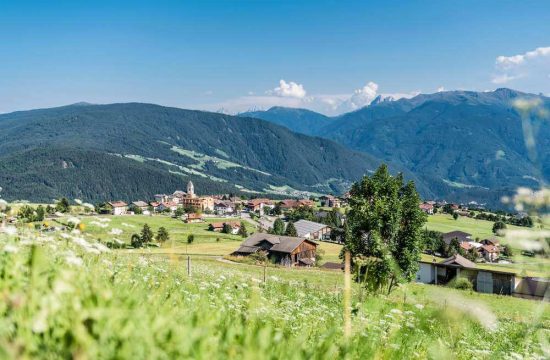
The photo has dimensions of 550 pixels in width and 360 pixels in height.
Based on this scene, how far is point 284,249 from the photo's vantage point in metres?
99.4

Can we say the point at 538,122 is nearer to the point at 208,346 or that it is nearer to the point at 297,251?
the point at 208,346

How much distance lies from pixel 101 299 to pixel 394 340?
269 cm

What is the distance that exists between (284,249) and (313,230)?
61.9 m

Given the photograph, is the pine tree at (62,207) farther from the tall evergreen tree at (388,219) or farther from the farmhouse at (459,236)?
the farmhouse at (459,236)

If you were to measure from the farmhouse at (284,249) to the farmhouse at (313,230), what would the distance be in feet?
170

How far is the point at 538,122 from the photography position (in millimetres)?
3377

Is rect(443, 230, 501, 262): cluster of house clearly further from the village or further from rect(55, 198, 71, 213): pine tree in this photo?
rect(55, 198, 71, 213): pine tree

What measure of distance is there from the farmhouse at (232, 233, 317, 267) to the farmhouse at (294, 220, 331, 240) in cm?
5191

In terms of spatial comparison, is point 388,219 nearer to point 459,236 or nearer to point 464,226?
point 459,236

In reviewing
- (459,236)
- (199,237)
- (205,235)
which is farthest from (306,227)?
(459,236)

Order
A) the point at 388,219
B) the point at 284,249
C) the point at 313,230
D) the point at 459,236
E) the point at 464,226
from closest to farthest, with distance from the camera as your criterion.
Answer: the point at 388,219
the point at 284,249
the point at 459,236
the point at 313,230
the point at 464,226

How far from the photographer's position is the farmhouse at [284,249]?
9831 centimetres

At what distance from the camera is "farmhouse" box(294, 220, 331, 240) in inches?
6201

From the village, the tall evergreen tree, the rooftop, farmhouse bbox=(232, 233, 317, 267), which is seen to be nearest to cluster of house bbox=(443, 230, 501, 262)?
the village
